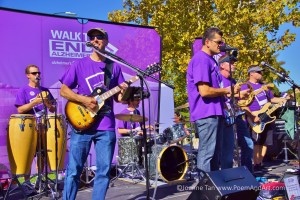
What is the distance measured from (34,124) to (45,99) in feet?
1.43

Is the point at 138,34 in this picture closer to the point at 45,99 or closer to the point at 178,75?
the point at 45,99

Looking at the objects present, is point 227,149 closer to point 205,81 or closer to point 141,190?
point 205,81

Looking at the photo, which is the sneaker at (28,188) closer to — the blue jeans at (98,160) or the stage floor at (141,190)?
the stage floor at (141,190)

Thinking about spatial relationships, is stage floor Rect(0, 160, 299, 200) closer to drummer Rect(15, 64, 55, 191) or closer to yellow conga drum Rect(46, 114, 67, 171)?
yellow conga drum Rect(46, 114, 67, 171)

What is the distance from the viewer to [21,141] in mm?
5637

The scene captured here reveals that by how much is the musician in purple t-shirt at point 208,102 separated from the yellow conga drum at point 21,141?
2673mm

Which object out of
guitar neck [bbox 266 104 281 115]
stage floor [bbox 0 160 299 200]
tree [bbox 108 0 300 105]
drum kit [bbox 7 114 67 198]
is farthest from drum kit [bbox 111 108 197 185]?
tree [bbox 108 0 300 105]

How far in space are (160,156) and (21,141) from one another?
7.20ft

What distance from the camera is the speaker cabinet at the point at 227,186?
3342 mm

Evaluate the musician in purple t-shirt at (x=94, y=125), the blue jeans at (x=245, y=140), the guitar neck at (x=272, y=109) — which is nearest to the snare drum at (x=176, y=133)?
the blue jeans at (x=245, y=140)

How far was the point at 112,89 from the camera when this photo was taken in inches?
158

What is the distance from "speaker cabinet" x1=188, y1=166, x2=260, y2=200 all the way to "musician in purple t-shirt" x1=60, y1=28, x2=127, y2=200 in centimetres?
99

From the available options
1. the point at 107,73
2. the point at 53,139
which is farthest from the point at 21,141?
the point at 107,73

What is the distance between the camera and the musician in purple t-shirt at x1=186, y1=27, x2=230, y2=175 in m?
4.10
